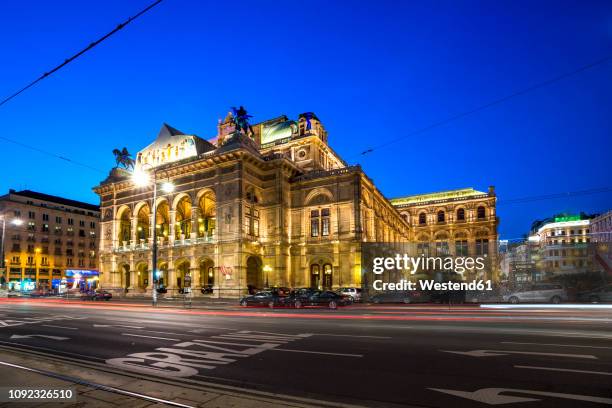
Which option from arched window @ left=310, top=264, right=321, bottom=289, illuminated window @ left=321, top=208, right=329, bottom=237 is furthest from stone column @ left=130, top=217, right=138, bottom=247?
illuminated window @ left=321, top=208, right=329, bottom=237

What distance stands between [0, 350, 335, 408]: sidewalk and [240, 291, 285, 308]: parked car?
24.3 metres

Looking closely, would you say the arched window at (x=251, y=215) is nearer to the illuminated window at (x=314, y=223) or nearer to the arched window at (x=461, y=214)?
the illuminated window at (x=314, y=223)

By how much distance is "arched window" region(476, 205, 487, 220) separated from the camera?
92.4 meters

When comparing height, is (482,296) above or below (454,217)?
below

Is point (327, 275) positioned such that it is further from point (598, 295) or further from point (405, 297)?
point (598, 295)

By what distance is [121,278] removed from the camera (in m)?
59.2

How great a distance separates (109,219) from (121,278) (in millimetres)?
9049

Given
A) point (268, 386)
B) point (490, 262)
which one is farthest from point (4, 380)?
point (490, 262)

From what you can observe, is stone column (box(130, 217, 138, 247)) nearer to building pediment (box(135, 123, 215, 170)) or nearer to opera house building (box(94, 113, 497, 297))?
opera house building (box(94, 113, 497, 297))

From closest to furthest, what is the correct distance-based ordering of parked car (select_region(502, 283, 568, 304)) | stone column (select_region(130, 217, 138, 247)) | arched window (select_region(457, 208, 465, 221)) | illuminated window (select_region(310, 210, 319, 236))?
parked car (select_region(502, 283, 568, 304)) → illuminated window (select_region(310, 210, 319, 236)) → stone column (select_region(130, 217, 138, 247)) → arched window (select_region(457, 208, 465, 221))

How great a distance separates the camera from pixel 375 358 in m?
9.48

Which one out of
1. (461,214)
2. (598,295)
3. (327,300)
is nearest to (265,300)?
(327,300)

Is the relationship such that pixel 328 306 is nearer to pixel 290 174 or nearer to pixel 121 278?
pixel 290 174

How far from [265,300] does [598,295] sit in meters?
23.9
